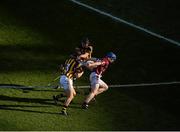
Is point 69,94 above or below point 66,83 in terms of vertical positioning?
below

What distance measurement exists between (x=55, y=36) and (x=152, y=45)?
166 inches

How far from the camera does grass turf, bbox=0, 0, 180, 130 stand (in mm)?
18781

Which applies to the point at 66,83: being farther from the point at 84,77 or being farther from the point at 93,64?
the point at 84,77

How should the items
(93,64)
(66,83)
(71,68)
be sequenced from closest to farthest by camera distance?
(66,83) → (71,68) → (93,64)

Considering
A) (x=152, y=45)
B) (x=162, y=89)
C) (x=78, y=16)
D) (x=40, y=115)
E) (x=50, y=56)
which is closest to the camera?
(x=40, y=115)

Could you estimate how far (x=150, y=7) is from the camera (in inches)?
1137

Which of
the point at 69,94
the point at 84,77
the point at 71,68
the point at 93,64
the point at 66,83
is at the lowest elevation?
the point at 69,94

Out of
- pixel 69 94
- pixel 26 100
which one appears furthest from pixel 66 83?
pixel 26 100

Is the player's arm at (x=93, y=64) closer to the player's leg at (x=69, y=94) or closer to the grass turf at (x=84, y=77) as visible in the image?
the player's leg at (x=69, y=94)

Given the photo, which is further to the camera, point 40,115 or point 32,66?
point 32,66

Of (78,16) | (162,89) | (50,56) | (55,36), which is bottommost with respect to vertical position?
(162,89)

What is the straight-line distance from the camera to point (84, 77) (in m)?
21.9

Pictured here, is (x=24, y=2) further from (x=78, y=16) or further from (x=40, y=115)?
(x=40, y=115)

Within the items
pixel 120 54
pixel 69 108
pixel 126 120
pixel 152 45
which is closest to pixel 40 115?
pixel 69 108
